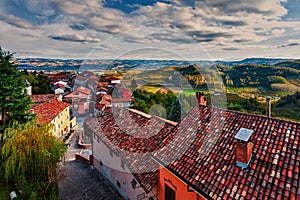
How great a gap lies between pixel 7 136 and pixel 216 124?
14660 mm

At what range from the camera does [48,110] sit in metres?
30.7

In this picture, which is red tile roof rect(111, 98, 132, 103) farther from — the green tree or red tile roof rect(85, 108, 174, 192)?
red tile roof rect(85, 108, 174, 192)

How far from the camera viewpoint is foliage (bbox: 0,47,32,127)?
15.8m

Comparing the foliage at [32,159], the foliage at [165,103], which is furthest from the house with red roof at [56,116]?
the foliage at [32,159]

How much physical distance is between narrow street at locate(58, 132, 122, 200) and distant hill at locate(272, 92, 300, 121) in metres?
46.0

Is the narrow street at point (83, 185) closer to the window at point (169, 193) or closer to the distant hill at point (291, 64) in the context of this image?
the window at point (169, 193)

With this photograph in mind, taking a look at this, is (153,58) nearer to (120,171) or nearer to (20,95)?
(120,171)

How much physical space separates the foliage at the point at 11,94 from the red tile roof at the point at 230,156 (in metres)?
13.4

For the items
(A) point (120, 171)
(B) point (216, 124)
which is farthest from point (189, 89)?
(B) point (216, 124)

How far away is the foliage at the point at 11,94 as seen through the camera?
15.8 metres

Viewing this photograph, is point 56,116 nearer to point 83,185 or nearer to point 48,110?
point 48,110

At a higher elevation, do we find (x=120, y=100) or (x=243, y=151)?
(x=243, y=151)

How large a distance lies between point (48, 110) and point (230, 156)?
97.7ft

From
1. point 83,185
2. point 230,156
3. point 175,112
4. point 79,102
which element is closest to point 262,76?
point 175,112
